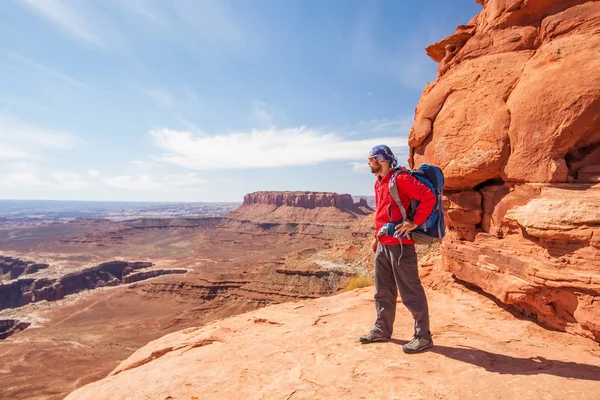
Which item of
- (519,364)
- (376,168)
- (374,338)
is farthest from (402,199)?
(519,364)

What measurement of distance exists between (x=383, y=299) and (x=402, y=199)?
110 centimetres

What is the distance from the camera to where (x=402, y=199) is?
10.9ft

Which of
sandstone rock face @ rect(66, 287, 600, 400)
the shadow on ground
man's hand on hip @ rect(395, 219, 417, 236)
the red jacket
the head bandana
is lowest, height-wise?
sandstone rock face @ rect(66, 287, 600, 400)

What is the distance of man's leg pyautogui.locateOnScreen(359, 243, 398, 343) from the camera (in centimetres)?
354

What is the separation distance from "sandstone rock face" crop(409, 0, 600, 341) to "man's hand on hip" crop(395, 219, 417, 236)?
1.83 metres

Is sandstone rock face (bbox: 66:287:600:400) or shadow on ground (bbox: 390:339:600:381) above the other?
shadow on ground (bbox: 390:339:600:381)

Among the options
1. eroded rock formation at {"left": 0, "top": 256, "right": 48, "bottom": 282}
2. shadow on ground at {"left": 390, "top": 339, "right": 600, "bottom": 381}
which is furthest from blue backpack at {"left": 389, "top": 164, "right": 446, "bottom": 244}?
eroded rock formation at {"left": 0, "top": 256, "right": 48, "bottom": 282}

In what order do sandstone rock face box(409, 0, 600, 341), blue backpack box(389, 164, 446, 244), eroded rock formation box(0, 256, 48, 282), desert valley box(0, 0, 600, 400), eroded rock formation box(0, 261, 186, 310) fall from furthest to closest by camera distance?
eroded rock formation box(0, 256, 48, 282)
eroded rock formation box(0, 261, 186, 310)
sandstone rock face box(409, 0, 600, 341)
blue backpack box(389, 164, 446, 244)
desert valley box(0, 0, 600, 400)

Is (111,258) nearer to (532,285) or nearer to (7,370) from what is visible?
(7,370)

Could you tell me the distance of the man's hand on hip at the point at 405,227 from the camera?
313 cm

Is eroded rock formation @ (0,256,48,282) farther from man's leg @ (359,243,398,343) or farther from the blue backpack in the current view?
the blue backpack

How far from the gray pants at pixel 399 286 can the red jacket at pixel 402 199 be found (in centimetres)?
13

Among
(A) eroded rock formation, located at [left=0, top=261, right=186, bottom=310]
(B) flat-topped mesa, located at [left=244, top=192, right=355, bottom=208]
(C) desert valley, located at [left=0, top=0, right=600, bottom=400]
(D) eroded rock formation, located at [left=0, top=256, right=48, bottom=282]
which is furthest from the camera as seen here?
(B) flat-topped mesa, located at [left=244, top=192, right=355, bottom=208]

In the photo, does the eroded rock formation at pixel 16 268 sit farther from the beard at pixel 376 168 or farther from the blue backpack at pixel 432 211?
the blue backpack at pixel 432 211
